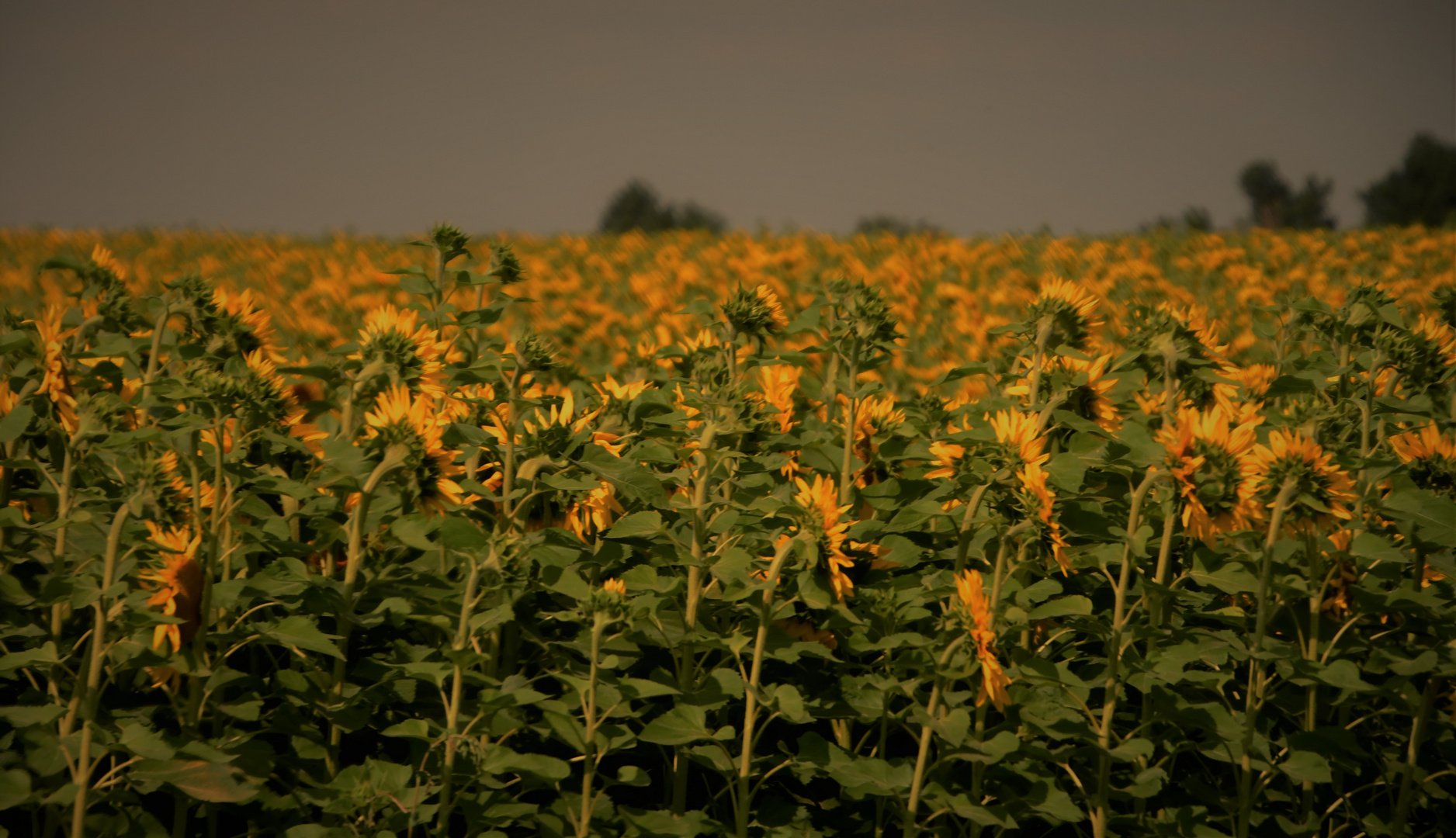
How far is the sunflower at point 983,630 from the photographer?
7.05 feet

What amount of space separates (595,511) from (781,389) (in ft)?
2.40

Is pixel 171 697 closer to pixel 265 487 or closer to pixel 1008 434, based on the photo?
pixel 265 487

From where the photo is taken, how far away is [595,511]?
99.0 inches

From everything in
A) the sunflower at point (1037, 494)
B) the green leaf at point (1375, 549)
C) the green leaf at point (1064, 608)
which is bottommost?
the green leaf at point (1064, 608)

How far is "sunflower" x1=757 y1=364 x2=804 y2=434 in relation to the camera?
9.43 feet

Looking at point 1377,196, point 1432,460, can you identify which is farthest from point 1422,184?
point 1432,460

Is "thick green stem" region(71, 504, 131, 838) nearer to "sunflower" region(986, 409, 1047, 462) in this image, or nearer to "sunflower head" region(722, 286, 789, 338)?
"sunflower head" region(722, 286, 789, 338)

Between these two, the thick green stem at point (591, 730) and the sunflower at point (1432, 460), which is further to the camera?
the sunflower at point (1432, 460)

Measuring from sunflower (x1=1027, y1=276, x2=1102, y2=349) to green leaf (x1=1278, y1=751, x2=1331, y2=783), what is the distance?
117cm

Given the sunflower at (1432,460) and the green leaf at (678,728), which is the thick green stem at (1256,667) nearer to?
the sunflower at (1432,460)

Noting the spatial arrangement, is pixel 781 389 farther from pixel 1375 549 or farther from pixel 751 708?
pixel 1375 549

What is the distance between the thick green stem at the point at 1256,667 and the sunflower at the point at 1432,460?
476mm

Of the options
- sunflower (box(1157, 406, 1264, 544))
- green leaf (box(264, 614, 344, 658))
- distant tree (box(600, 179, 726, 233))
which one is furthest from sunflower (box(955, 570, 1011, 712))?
distant tree (box(600, 179, 726, 233))

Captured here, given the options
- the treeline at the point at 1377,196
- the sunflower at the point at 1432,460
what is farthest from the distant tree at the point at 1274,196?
the sunflower at the point at 1432,460
